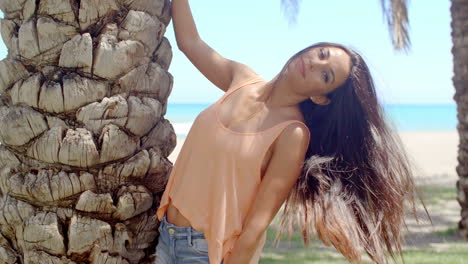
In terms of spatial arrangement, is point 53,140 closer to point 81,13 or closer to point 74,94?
point 74,94

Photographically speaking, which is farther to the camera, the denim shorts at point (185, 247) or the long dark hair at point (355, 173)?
the long dark hair at point (355, 173)

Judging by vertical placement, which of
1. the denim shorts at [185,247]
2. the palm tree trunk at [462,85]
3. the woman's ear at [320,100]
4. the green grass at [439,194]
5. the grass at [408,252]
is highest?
the woman's ear at [320,100]

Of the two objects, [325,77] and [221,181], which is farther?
[325,77]

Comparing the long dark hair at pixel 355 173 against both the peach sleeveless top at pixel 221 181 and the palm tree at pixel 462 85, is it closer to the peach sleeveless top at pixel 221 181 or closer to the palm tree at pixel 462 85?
the peach sleeveless top at pixel 221 181

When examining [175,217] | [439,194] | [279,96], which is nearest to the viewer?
[175,217]

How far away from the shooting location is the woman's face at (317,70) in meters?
2.45

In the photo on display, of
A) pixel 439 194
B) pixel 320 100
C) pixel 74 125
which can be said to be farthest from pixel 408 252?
pixel 439 194

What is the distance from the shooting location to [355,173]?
2689 mm

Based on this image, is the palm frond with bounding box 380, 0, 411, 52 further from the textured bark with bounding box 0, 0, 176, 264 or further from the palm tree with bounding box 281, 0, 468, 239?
the textured bark with bounding box 0, 0, 176, 264

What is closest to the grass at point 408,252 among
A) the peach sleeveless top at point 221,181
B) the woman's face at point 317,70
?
the woman's face at point 317,70

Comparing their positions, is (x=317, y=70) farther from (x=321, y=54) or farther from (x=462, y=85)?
(x=462, y=85)

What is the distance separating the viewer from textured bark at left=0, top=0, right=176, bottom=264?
7.38ft

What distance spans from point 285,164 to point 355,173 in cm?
50

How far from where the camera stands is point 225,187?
2.33 metres
